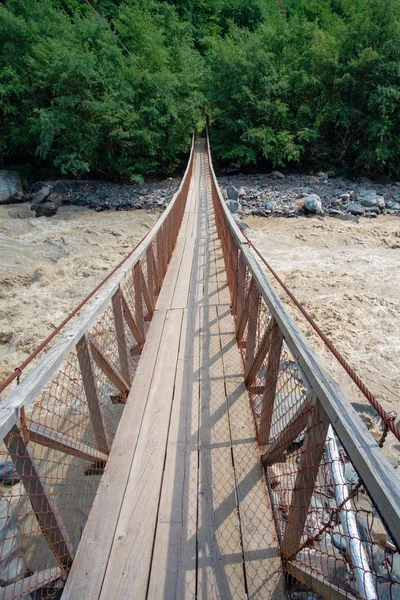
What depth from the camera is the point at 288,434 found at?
67.2 inches

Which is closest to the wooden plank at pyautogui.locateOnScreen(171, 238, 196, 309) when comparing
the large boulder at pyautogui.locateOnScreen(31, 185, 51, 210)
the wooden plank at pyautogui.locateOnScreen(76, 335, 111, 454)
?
the wooden plank at pyautogui.locateOnScreen(76, 335, 111, 454)

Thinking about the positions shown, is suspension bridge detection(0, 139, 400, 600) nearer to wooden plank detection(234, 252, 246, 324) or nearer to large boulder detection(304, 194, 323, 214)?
wooden plank detection(234, 252, 246, 324)

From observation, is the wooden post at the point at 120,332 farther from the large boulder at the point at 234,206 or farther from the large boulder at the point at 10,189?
the large boulder at the point at 10,189

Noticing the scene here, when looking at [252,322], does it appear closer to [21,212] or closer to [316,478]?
[316,478]

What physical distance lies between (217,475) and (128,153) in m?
16.1

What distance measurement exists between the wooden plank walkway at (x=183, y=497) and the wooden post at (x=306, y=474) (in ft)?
0.57

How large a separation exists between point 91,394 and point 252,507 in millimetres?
1135

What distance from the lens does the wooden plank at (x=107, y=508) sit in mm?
1568

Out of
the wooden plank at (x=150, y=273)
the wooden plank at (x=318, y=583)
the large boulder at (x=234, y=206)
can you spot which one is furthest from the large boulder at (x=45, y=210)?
the wooden plank at (x=318, y=583)

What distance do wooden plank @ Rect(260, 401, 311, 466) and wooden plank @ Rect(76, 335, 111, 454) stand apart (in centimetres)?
104

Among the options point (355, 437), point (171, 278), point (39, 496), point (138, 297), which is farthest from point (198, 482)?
point (171, 278)

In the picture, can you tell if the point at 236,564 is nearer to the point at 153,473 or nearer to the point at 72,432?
the point at 153,473

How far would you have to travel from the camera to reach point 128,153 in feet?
51.4

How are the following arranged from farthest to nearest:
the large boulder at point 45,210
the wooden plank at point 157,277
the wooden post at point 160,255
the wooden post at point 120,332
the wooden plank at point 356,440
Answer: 1. the large boulder at point 45,210
2. the wooden post at point 160,255
3. the wooden plank at point 157,277
4. the wooden post at point 120,332
5. the wooden plank at point 356,440
